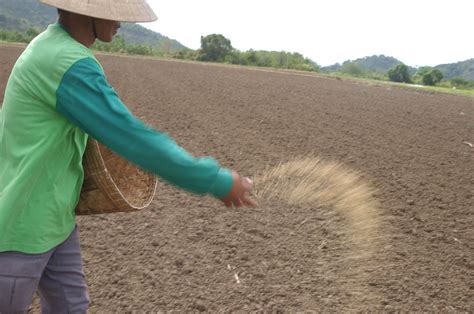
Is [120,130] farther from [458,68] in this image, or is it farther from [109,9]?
[458,68]

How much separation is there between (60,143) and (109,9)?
1.36 feet

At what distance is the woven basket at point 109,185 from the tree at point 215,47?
54225mm

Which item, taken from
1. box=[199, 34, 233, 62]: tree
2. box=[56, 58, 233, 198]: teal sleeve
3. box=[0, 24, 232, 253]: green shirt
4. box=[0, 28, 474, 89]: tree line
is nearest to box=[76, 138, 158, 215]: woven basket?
box=[0, 24, 232, 253]: green shirt

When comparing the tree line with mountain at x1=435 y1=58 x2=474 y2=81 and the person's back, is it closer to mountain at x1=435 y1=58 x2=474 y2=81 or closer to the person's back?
the person's back

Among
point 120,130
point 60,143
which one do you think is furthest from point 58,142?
point 120,130

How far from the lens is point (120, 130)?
1345mm

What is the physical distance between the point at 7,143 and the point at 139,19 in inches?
21.2

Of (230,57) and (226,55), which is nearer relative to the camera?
(230,57)

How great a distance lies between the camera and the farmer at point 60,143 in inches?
52.8

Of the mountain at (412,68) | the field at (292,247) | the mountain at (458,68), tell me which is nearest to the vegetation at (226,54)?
the mountain at (412,68)

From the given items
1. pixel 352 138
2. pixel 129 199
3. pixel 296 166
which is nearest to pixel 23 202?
pixel 129 199

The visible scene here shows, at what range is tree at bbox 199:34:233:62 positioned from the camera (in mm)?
56428

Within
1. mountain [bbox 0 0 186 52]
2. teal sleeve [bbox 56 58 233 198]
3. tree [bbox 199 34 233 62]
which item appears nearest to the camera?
teal sleeve [bbox 56 58 233 198]

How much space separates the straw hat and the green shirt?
8 cm
